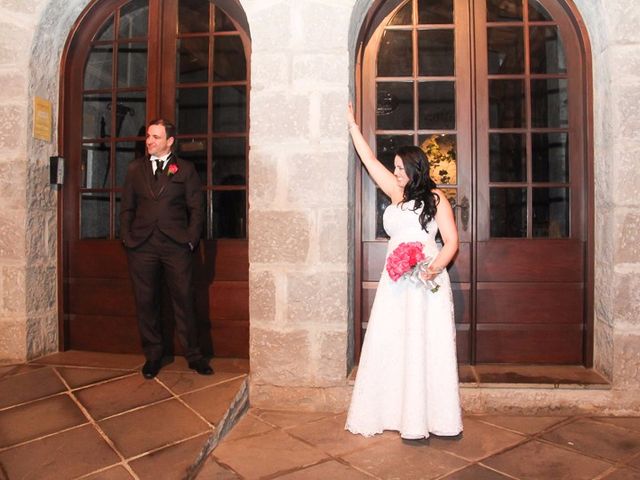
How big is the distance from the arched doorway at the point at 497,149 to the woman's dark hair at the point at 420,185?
72cm

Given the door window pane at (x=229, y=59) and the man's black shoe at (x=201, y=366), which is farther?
the door window pane at (x=229, y=59)

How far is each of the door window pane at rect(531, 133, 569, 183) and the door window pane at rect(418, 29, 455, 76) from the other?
0.83 m

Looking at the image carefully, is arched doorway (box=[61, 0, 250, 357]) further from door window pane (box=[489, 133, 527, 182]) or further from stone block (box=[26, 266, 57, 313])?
door window pane (box=[489, 133, 527, 182])

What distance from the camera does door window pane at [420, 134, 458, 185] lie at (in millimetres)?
3459

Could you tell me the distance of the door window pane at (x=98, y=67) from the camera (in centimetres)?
389

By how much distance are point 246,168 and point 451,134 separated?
1530mm

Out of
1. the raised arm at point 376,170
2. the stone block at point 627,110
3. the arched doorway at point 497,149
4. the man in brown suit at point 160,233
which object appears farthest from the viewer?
the arched doorway at point 497,149

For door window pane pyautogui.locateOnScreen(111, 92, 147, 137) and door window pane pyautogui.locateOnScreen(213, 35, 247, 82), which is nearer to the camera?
door window pane pyautogui.locateOnScreen(213, 35, 247, 82)

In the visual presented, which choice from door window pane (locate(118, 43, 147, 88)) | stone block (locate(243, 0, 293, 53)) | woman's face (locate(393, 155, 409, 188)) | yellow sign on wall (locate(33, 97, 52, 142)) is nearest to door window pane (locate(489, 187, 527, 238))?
woman's face (locate(393, 155, 409, 188))

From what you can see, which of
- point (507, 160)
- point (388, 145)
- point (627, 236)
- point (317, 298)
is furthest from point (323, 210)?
point (627, 236)

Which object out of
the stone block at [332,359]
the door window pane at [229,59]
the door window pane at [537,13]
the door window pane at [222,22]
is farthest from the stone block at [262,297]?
the door window pane at [537,13]

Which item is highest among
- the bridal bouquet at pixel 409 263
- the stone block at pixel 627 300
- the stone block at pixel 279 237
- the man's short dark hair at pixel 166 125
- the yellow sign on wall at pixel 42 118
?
the yellow sign on wall at pixel 42 118

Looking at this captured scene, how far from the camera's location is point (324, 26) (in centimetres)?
305

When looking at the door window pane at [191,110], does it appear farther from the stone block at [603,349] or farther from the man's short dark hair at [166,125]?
the stone block at [603,349]
